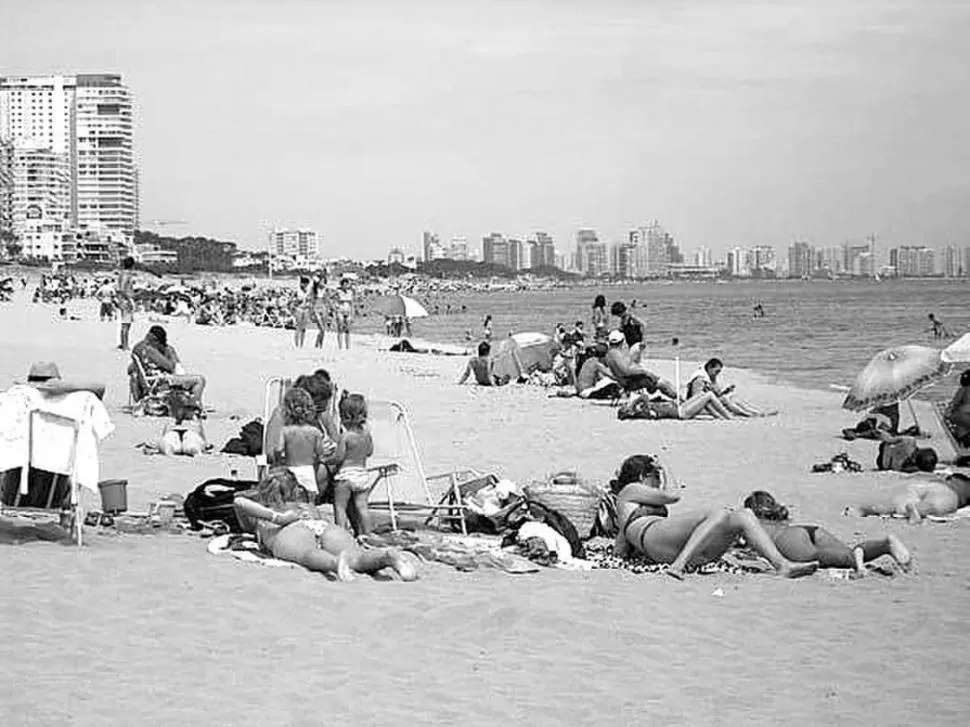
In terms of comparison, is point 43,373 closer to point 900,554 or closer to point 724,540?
point 724,540

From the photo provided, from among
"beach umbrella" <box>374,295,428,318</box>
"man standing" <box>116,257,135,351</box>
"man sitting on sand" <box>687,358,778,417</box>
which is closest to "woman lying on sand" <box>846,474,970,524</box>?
"man sitting on sand" <box>687,358,778,417</box>

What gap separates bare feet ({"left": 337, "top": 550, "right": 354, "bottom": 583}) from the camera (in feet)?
22.5

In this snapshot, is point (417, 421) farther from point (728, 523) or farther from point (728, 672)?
point (728, 672)

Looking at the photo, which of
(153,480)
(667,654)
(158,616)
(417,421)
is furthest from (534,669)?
(417,421)

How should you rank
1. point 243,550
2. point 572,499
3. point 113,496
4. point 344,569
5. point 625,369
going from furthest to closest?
point 625,369 < point 113,496 < point 572,499 < point 243,550 < point 344,569

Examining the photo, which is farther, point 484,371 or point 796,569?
point 484,371

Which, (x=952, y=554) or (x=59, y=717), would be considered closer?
(x=59, y=717)

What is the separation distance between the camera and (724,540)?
7297mm

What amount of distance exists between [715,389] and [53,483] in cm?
892

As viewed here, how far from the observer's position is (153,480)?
1007 cm

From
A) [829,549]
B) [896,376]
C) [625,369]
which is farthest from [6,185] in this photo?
[829,549]

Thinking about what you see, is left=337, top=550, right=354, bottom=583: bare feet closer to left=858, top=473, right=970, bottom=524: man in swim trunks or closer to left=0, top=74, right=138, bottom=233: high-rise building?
left=858, top=473, right=970, bottom=524: man in swim trunks

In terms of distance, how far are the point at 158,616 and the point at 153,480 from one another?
4110 millimetres

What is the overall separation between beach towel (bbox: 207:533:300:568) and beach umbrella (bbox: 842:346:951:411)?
6738 millimetres
